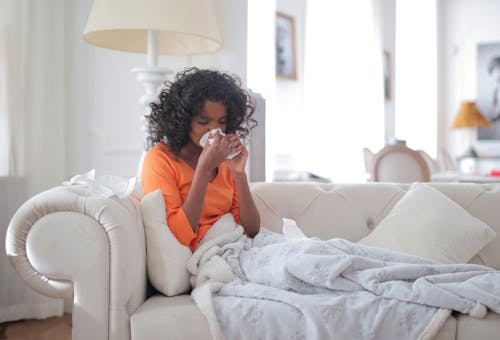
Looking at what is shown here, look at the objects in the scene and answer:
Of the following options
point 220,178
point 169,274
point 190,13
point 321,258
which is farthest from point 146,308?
point 190,13

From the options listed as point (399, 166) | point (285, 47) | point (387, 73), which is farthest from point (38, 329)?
point (387, 73)

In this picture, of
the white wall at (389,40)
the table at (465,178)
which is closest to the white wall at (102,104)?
the white wall at (389,40)

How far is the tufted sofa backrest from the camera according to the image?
82.7 inches

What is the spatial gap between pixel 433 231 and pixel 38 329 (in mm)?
1782

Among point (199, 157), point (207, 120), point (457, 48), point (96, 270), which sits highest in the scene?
point (457, 48)

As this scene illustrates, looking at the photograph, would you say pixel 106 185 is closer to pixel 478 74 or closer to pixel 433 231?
pixel 433 231

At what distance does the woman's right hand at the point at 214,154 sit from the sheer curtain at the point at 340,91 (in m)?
2.72

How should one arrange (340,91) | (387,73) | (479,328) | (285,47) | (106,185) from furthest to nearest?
(387,73), (340,91), (285,47), (106,185), (479,328)

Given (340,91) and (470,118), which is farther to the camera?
(470,118)

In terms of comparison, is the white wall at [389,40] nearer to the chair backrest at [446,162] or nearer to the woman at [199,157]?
the chair backrest at [446,162]

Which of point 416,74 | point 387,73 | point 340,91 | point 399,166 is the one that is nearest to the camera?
point 399,166

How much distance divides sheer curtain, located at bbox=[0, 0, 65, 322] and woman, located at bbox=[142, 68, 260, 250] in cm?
103

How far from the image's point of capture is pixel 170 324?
140 cm

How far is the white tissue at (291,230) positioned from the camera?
1.97 meters
